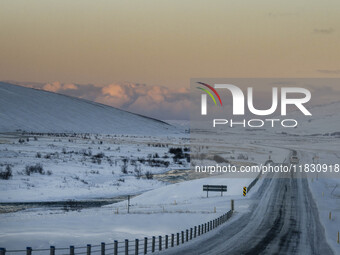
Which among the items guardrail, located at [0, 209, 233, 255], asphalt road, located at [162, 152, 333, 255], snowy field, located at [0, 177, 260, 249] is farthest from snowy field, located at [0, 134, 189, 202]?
guardrail, located at [0, 209, 233, 255]

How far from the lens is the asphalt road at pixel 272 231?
26281mm

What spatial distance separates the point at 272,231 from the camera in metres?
32.3

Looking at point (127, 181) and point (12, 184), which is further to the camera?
point (127, 181)

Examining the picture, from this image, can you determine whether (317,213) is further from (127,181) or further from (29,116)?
(29,116)

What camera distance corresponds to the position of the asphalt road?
26.3 m

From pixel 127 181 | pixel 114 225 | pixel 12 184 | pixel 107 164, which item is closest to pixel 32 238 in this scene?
pixel 114 225

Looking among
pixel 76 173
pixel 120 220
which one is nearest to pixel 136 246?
pixel 120 220

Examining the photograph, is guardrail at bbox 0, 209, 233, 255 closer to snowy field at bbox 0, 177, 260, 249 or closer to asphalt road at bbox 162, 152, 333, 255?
asphalt road at bbox 162, 152, 333, 255

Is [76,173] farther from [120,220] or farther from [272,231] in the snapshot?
[272,231]

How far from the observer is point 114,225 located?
33.4 meters

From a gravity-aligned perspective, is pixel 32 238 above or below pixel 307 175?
below

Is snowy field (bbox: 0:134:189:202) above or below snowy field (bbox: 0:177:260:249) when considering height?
above

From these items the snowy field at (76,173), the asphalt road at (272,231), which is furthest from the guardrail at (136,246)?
the snowy field at (76,173)

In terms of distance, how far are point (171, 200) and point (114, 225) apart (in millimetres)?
18468
